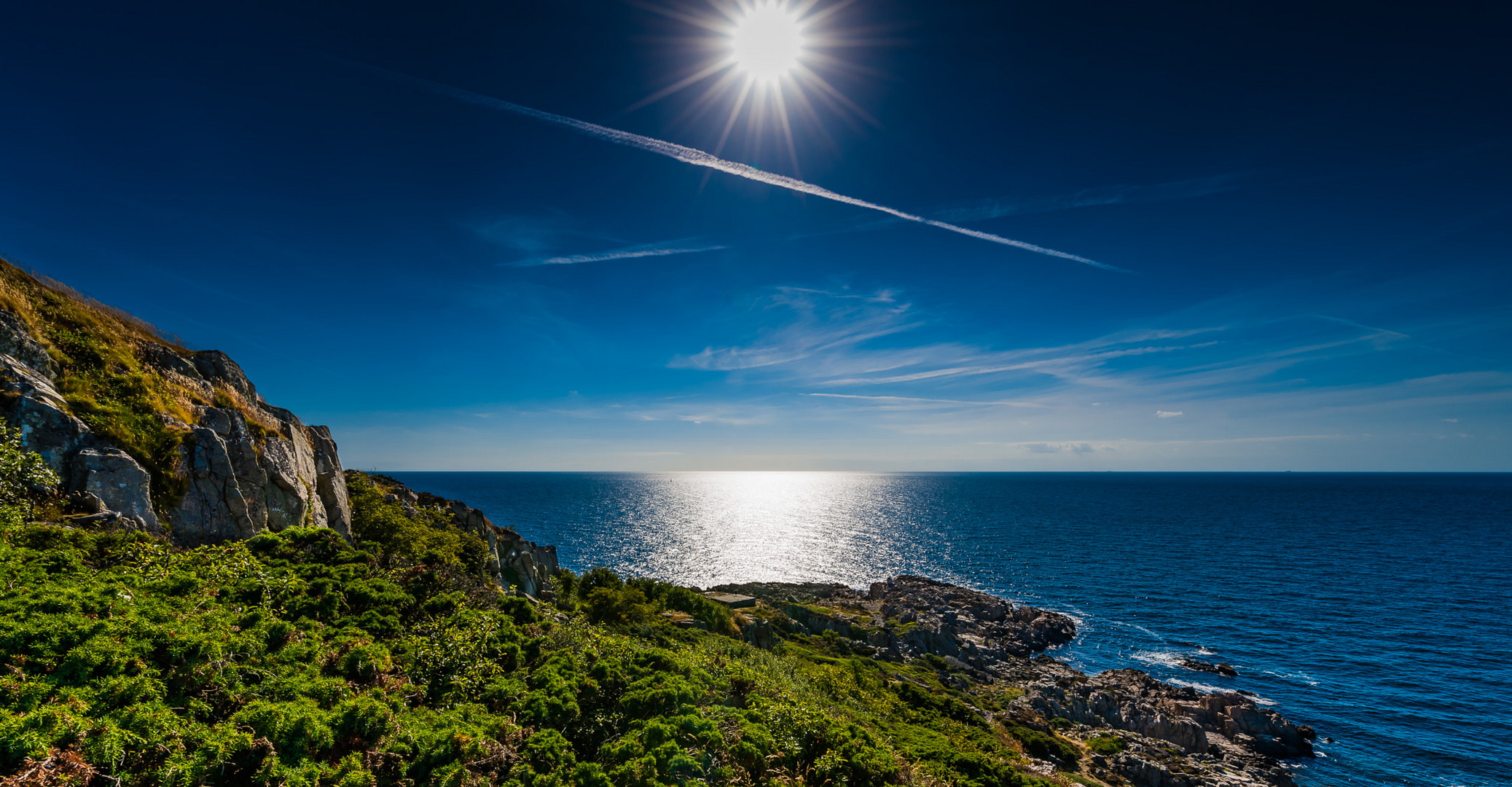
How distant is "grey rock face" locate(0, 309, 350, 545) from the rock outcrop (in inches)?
447

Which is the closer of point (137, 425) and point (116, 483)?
point (116, 483)

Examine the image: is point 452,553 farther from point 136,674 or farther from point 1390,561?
point 1390,561

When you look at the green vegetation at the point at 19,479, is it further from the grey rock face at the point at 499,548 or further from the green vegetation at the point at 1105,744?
the green vegetation at the point at 1105,744

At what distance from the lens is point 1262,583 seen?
8788cm

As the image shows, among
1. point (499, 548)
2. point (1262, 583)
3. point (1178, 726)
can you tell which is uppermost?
point (499, 548)

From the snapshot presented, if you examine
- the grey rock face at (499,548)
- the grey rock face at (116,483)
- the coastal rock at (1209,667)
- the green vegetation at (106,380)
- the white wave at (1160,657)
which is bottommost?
the white wave at (1160,657)

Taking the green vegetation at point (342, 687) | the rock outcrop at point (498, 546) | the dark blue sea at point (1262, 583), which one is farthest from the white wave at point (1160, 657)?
the rock outcrop at point (498, 546)

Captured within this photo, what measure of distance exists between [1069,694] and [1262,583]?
217 feet

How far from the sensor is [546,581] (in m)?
52.4

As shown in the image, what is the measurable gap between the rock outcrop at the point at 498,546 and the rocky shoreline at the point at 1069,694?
21.8 meters

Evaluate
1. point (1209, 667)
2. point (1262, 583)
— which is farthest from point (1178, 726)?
point (1262, 583)

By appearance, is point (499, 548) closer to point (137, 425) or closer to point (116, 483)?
point (137, 425)

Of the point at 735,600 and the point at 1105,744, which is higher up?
the point at 735,600

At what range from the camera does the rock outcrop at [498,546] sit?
45.5m
